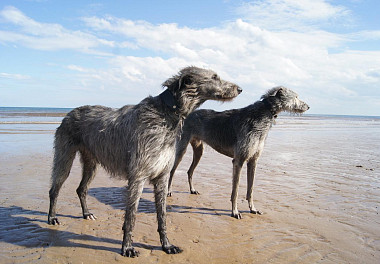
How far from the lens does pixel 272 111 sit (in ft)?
21.5

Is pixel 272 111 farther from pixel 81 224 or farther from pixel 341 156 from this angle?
pixel 341 156

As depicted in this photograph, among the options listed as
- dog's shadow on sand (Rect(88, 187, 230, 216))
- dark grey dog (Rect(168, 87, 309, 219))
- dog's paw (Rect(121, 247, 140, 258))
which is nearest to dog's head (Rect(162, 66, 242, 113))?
dark grey dog (Rect(168, 87, 309, 219))

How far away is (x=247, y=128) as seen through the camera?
6.43m

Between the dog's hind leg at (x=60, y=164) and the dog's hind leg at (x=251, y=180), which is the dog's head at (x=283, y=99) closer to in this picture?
the dog's hind leg at (x=251, y=180)

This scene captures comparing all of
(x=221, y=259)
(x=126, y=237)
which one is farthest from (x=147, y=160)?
(x=221, y=259)

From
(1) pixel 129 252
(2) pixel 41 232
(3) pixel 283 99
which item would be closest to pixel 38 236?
(2) pixel 41 232

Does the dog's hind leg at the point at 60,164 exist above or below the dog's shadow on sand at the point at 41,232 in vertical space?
above

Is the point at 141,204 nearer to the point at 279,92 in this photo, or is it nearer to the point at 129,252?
the point at 129,252

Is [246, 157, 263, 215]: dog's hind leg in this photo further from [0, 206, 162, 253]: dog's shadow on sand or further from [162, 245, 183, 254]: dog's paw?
[0, 206, 162, 253]: dog's shadow on sand

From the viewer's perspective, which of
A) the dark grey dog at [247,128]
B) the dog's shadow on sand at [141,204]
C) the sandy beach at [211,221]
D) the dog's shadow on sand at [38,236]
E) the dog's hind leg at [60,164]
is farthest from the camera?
the dark grey dog at [247,128]

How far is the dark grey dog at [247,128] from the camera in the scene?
631 centimetres

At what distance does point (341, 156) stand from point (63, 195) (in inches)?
443

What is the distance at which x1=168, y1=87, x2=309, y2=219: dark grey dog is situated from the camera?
631 centimetres

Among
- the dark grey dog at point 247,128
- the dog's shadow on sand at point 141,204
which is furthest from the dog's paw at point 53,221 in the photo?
the dark grey dog at point 247,128
